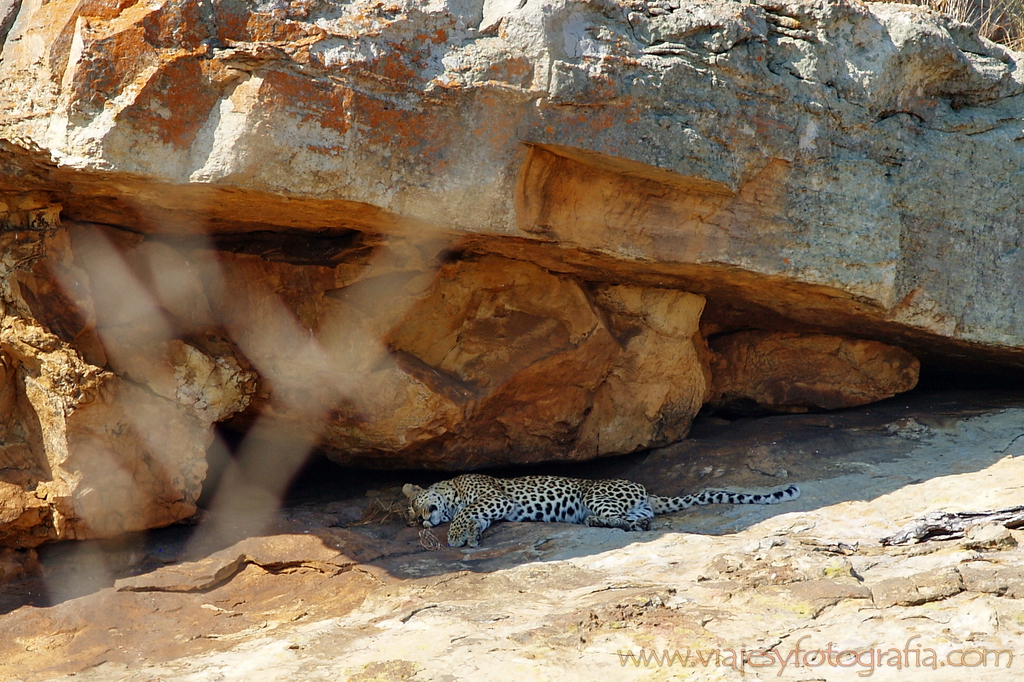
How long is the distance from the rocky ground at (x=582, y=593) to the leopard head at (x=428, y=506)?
0.63ft

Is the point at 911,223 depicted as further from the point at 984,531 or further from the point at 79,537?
the point at 79,537

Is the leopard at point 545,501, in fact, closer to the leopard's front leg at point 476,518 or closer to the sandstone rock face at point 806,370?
the leopard's front leg at point 476,518

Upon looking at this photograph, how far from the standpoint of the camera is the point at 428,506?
750cm

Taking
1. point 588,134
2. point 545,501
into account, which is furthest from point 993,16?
point 545,501

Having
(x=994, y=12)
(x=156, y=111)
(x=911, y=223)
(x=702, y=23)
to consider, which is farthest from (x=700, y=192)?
(x=994, y=12)

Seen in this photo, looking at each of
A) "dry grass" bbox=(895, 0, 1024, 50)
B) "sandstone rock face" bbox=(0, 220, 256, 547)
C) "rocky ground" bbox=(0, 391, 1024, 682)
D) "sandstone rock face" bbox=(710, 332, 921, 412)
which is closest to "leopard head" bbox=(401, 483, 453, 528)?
"rocky ground" bbox=(0, 391, 1024, 682)

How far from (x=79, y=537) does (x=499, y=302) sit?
12.4ft

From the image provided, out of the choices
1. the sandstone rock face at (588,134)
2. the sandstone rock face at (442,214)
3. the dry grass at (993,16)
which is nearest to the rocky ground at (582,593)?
the sandstone rock face at (442,214)

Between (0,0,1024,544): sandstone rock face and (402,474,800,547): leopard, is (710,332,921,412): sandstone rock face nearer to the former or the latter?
(0,0,1024,544): sandstone rock face

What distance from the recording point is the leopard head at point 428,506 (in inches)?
294

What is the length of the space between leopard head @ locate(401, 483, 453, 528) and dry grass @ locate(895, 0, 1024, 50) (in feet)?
25.0

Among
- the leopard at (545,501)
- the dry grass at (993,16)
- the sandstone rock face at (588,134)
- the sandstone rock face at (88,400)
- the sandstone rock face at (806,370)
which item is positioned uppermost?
the dry grass at (993,16)

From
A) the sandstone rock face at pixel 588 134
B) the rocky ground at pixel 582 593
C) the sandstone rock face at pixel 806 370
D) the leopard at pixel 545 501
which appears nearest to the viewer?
the rocky ground at pixel 582 593

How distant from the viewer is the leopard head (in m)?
7.47
